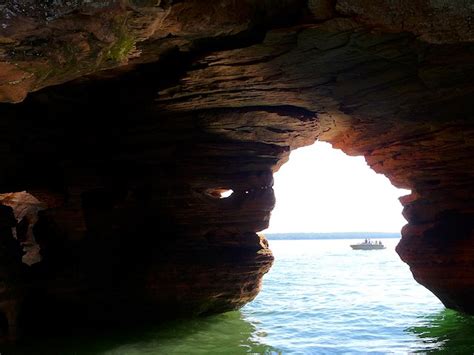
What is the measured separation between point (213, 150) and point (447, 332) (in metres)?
9.00

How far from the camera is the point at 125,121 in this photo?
12312 millimetres

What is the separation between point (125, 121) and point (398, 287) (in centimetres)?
2181

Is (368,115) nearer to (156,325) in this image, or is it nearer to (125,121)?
(125,121)

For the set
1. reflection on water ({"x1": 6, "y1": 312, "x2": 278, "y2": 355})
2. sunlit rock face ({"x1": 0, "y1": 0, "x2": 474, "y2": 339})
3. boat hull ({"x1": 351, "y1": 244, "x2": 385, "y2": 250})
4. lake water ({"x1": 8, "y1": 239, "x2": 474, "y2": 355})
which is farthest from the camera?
boat hull ({"x1": 351, "y1": 244, "x2": 385, "y2": 250})

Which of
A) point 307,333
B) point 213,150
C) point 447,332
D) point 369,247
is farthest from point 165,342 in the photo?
point 369,247

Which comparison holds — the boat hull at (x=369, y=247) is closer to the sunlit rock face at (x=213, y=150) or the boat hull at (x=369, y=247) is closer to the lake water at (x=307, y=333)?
the lake water at (x=307, y=333)

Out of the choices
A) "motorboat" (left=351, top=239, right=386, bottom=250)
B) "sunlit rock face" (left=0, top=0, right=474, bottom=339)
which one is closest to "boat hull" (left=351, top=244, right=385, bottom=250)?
"motorboat" (left=351, top=239, right=386, bottom=250)

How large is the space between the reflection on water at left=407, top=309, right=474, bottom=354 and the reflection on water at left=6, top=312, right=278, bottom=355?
4.40m

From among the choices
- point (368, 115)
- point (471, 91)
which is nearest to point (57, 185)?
point (368, 115)

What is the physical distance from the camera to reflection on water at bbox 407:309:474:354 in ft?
35.6

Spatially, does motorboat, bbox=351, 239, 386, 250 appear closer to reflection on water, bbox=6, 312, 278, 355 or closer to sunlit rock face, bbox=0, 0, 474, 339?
sunlit rock face, bbox=0, 0, 474, 339

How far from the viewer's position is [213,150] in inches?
506

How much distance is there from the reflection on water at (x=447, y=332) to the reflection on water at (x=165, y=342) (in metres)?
4.40

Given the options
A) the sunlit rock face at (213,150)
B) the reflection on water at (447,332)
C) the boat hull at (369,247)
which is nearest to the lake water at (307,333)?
the reflection on water at (447,332)
